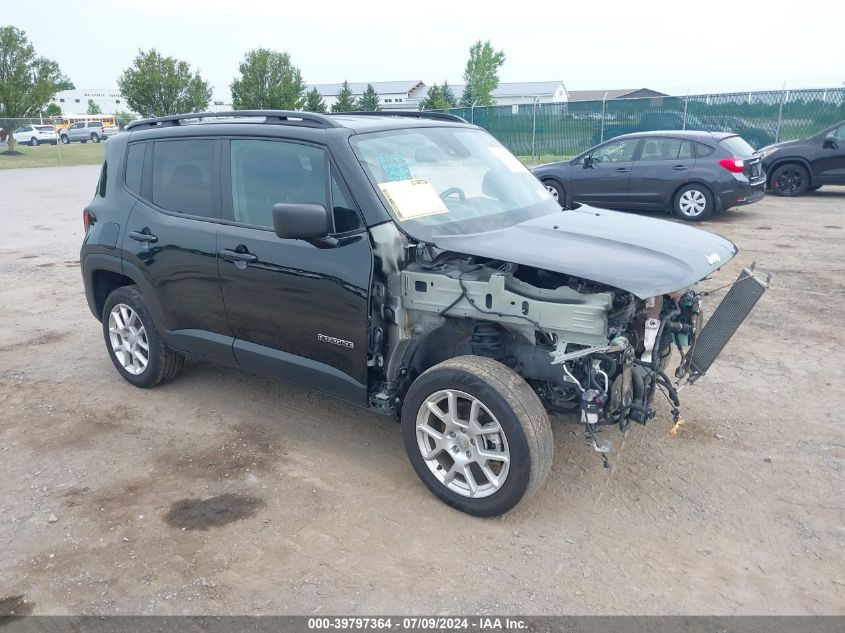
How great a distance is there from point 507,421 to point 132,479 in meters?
2.28

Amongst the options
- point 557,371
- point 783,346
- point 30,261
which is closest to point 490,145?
point 557,371

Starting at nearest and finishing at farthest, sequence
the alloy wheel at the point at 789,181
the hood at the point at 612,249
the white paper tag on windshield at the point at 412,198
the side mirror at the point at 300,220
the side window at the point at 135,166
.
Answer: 1. the hood at the point at 612,249
2. the side mirror at the point at 300,220
3. the white paper tag on windshield at the point at 412,198
4. the side window at the point at 135,166
5. the alloy wheel at the point at 789,181

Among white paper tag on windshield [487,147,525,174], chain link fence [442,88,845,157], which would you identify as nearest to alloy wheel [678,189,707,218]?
white paper tag on windshield [487,147,525,174]

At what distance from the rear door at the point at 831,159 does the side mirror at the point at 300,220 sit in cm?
1448

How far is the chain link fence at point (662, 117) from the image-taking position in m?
21.0

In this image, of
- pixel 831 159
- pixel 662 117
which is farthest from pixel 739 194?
pixel 662 117

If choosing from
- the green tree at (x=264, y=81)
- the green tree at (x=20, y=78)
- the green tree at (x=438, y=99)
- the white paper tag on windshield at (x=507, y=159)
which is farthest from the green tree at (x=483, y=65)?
the white paper tag on windshield at (x=507, y=159)

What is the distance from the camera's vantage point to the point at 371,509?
12.0ft

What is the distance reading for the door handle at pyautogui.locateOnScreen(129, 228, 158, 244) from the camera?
15.7ft

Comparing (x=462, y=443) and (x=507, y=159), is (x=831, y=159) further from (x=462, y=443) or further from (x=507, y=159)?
(x=462, y=443)

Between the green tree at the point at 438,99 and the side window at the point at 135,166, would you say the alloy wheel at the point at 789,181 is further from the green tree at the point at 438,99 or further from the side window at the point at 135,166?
the green tree at the point at 438,99

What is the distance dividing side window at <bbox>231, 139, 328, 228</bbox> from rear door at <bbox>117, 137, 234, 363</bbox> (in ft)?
0.65

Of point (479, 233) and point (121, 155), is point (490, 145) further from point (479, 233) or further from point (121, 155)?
point (121, 155)

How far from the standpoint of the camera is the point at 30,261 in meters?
9.89
